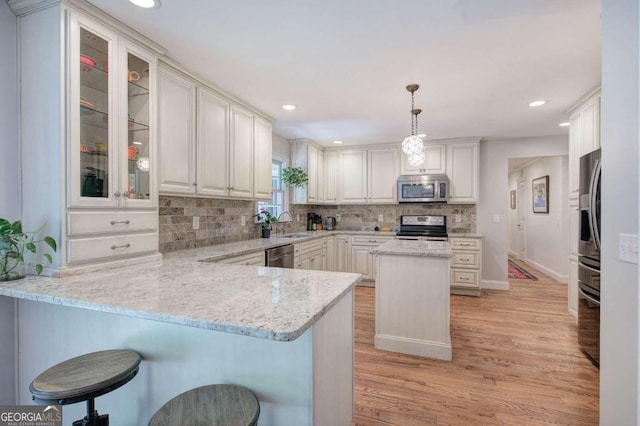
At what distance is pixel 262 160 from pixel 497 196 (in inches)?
149

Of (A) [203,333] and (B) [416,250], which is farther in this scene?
(B) [416,250]

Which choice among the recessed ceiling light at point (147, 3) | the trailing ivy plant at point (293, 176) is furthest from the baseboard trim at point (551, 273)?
the recessed ceiling light at point (147, 3)

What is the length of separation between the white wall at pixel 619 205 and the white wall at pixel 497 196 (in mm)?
3487

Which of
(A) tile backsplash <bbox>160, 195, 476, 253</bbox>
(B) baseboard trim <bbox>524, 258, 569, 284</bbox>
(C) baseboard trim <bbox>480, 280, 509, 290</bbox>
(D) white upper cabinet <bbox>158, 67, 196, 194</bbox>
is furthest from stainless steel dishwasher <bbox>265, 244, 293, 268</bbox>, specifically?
(B) baseboard trim <bbox>524, 258, 569, 284</bbox>

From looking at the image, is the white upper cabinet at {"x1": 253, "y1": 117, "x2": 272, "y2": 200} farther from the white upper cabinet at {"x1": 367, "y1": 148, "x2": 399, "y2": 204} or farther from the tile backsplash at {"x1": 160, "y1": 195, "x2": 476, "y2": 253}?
the white upper cabinet at {"x1": 367, "y1": 148, "x2": 399, "y2": 204}

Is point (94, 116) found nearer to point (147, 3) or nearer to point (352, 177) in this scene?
point (147, 3)

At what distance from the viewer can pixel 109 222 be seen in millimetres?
1734

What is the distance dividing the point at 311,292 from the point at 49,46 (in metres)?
1.88

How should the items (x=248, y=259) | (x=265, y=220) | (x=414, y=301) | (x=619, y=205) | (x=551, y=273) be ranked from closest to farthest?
1. (x=619, y=205)
2. (x=414, y=301)
3. (x=248, y=259)
4. (x=265, y=220)
5. (x=551, y=273)

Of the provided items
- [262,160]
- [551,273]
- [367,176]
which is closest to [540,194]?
[551,273]

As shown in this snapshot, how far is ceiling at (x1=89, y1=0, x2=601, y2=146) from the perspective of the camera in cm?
170

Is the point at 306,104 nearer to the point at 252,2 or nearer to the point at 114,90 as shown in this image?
the point at 252,2

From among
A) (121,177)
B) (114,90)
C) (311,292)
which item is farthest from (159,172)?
(311,292)

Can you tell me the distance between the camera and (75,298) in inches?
46.3
